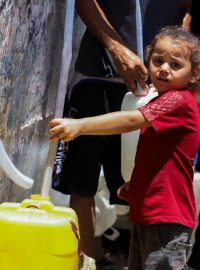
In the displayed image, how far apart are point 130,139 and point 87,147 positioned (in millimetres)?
328

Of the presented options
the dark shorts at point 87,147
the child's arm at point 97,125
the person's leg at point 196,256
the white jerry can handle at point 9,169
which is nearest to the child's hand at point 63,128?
the child's arm at point 97,125

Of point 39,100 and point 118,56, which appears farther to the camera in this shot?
point 39,100

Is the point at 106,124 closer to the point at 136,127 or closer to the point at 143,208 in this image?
the point at 136,127

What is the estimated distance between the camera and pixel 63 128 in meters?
2.09

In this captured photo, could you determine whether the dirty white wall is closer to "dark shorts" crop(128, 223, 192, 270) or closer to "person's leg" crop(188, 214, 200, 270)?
"dark shorts" crop(128, 223, 192, 270)

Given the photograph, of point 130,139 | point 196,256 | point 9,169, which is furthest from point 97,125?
point 196,256

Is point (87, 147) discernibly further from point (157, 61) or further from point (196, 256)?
point (196, 256)

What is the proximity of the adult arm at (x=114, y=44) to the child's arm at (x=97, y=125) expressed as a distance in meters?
0.40

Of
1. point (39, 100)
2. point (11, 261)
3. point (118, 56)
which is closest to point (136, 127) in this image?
point (118, 56)

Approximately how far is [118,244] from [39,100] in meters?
1.70

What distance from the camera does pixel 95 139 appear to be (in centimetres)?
300

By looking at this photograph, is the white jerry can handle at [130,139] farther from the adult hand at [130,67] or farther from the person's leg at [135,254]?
the person's leg at [135,254]

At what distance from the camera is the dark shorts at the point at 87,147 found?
2.98 metres

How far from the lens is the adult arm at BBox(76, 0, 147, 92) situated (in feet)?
8.68
